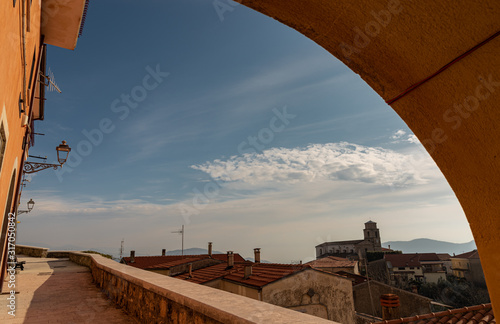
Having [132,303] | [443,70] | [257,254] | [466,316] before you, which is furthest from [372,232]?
[443,70]

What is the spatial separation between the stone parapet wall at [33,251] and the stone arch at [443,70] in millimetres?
20274

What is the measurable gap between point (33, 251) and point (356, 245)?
2477 inches

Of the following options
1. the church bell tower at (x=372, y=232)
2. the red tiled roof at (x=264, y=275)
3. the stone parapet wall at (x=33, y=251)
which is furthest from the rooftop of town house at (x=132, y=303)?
the church bell tower at (x=372, y=232)

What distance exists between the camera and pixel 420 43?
162 centimetres

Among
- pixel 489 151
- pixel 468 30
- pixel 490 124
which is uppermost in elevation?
pixel 468 30

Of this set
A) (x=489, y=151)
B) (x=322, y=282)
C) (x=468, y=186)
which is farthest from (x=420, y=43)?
(x=322, y=282)

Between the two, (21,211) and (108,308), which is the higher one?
(21,211)

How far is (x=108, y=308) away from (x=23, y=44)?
4.19m

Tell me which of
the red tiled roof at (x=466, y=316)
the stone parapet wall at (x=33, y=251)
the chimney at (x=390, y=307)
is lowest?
the red tiled roof at (x=466, y=316)

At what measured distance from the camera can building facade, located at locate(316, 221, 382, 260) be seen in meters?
65.4

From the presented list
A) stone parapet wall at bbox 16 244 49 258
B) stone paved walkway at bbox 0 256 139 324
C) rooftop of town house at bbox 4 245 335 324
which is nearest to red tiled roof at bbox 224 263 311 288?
rooftop of town house at bbox 4 245 335 324

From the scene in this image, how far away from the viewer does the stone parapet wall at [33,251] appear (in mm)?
16959

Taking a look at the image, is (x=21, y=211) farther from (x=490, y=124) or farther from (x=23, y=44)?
(x=490, y=124)

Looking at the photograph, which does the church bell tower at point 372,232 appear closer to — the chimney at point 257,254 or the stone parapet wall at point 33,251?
the chimney at point 257,254
